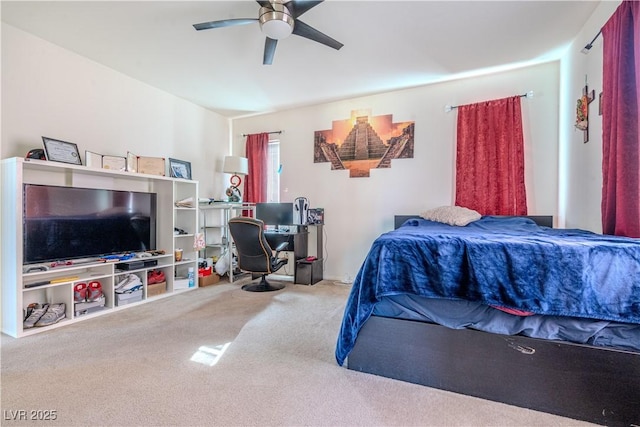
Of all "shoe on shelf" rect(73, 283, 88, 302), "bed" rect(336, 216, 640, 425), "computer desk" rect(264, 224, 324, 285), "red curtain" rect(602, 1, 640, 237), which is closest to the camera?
"bed" rect(336, 216, 640, 425)

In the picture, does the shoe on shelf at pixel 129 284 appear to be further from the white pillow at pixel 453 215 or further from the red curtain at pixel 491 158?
the red curtain at pixel 491 158

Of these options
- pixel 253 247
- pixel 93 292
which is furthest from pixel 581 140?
pixel 93 292

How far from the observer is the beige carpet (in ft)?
4.58

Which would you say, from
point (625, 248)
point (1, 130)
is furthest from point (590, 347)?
point (1, 130)

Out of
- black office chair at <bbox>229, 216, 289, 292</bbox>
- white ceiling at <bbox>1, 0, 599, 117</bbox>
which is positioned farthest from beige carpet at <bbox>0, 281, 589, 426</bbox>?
white ceiling at <bbox>1, 0, 599, 117</bbox>

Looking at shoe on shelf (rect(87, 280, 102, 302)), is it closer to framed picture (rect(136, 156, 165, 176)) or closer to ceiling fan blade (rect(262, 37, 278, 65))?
framed picture (rect(136, 156, 165, 176))

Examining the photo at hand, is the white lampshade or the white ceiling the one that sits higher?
the white ceiling

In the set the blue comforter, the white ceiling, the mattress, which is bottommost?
the mattress

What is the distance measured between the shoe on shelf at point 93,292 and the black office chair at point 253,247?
4.50 feet

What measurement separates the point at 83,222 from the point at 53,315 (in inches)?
32.8

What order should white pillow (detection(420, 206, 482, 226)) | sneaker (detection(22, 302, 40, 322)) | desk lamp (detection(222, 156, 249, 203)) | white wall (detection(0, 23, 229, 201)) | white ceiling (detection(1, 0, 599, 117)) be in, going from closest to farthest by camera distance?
white ceiling (detection(1, 0, 599, 117)), sneaker (detection(22, 302, 40, 322)), white wall (detection(0, 23, 229, 201)), white pillow (detection(420, 206, 482, 226)), desk lamp (detection(222, 156, 249, 203))

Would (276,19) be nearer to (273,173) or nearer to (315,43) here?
(315,43)

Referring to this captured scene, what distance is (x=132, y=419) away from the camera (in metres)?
1.38

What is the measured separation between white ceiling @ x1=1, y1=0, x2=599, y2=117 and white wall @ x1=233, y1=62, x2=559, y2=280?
0.85 ft
